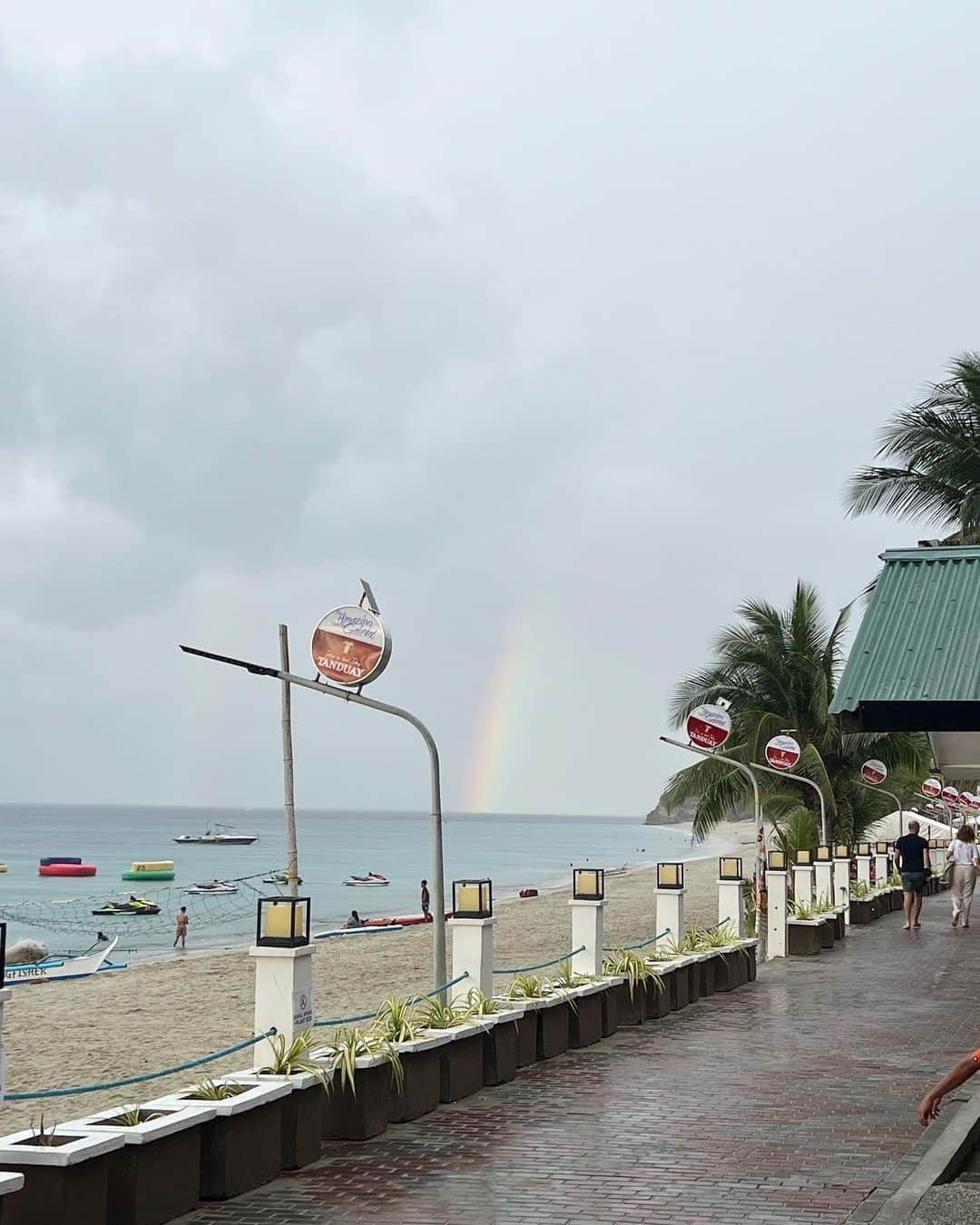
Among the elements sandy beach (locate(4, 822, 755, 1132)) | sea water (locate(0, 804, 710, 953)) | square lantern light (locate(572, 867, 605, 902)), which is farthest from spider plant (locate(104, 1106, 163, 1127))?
sea water (locate(0, 804, 710, 953))

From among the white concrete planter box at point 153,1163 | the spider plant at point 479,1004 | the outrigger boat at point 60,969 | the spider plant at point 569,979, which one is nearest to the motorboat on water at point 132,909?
the outrigger boat at point 60,969

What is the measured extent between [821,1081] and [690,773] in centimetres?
2028

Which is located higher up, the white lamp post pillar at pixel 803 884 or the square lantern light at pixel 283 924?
the square lantern light at pixel 283 924

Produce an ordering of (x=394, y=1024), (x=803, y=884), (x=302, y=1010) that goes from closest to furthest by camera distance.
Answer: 1. (x=302, y=1010)
2. (x=394, y=1024)
3. (x=803, y=884)

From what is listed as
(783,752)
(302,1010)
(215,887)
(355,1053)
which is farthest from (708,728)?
(215,887)

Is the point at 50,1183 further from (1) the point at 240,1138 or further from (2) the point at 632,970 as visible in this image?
(2) the point at 632,970

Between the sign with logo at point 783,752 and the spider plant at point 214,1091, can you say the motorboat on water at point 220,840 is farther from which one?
the spider plant at point 214,1091

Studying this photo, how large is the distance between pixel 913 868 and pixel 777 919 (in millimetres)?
3698

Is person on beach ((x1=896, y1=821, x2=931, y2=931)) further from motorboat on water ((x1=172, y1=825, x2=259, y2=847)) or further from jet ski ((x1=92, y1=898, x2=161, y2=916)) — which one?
motorboat on water ((x1=172, y1=825, x2=259, y2=847))

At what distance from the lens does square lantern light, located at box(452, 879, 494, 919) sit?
10.4m

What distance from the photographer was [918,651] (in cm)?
917

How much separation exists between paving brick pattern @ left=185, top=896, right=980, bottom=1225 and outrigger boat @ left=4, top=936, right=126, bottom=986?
26786mm

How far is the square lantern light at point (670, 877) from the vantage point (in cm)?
1504

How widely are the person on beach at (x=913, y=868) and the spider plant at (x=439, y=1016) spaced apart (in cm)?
1400
